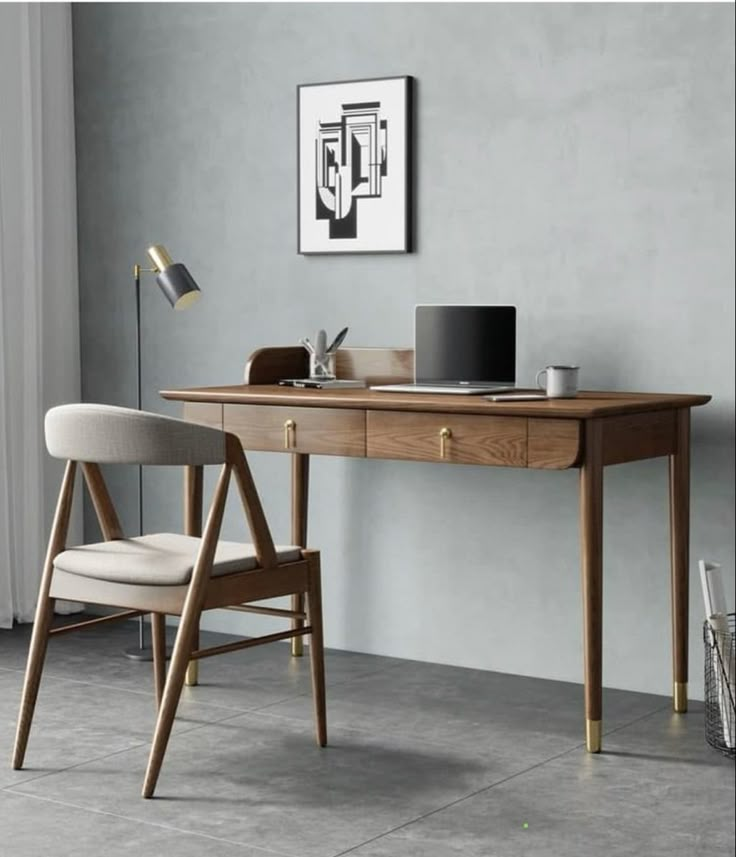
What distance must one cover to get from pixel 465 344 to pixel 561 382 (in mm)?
351

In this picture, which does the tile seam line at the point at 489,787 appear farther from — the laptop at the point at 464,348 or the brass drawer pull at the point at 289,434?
the brass drawer pull at the point at 289,434

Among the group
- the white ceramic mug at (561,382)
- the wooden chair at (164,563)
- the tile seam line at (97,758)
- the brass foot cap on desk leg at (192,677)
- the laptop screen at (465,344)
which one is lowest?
the tile seam line at (97,758)

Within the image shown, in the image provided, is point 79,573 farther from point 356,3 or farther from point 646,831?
point 356,3

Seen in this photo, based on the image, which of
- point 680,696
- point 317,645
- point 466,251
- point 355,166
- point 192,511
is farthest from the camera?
point 355,166

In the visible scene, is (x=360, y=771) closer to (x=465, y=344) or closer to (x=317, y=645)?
(x=317, y=645)

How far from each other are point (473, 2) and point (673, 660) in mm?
1885

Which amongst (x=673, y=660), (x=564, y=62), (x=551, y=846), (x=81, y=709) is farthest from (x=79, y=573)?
(x=564, y=62)

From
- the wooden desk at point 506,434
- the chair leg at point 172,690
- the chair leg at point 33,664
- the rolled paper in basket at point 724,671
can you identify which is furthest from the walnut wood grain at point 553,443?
the chair leg at point 33,664

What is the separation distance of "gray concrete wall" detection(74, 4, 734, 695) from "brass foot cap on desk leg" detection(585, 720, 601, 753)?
56 centimetres

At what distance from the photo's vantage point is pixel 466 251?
4.07 metres

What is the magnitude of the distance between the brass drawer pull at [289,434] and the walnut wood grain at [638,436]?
0.83 m

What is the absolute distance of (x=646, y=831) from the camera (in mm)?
2801

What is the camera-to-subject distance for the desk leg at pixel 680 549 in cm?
360

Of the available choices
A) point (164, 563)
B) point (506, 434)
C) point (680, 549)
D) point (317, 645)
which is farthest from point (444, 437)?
point (164, 563)
